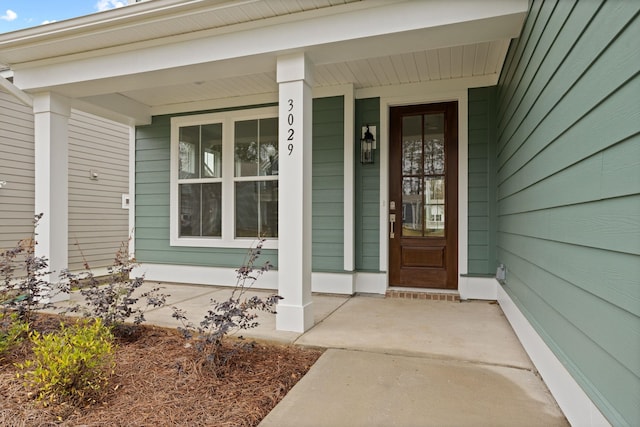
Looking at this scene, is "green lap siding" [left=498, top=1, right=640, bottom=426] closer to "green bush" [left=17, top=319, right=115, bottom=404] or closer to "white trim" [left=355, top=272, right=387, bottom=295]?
"white trim" [left=355, top=272, right=387, bottom=295]

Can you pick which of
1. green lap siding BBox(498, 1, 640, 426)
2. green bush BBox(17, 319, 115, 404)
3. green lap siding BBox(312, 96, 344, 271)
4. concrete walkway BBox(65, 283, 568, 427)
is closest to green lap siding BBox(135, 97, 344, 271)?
green lap siding BBox(312, 96, 344, 271)

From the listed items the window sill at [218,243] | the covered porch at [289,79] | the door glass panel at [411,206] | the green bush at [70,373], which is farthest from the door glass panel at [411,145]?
the green bush at [70,373]

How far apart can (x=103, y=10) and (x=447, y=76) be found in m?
3.35

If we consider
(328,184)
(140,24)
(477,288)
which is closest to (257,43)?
(140,24)

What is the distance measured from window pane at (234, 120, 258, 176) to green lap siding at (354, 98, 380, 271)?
1357 mm

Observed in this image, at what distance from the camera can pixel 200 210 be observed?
507 centimetres

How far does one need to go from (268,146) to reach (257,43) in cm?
189

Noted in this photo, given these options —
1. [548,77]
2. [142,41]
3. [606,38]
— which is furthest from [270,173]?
[606,38]

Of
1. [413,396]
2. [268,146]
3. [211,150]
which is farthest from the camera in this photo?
[211,150]

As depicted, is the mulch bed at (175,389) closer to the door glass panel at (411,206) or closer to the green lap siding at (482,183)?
the door glass panel at (411,206)

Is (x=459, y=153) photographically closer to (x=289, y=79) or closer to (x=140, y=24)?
(x=289, y=79)

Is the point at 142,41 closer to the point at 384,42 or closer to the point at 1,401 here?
the point at 384,42

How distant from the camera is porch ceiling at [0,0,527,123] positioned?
2559 millimetres

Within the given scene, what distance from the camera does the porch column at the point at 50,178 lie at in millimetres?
3865
